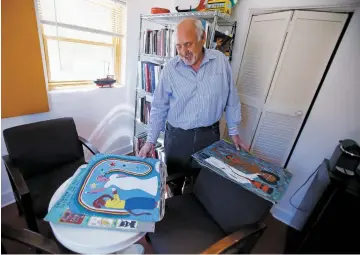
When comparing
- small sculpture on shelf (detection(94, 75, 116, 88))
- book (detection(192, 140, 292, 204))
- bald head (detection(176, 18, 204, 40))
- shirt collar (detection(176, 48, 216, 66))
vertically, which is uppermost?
bald head (detection(176, 18, 204, 40))

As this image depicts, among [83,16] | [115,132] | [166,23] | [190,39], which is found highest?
[166,23]

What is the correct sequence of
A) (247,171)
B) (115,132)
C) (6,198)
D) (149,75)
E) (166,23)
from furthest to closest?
(115,132), (166,23), (149,75), (6,198), (247,171)

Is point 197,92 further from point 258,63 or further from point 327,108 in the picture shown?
point 327,108

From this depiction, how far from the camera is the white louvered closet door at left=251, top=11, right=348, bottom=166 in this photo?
1.40 metres

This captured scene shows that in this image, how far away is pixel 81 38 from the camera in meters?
2.03

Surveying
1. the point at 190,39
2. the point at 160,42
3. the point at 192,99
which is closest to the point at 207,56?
the point at 190,39

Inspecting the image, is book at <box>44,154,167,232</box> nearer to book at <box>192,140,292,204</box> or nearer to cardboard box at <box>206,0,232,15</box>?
book at <box>192,140,292,204</box>

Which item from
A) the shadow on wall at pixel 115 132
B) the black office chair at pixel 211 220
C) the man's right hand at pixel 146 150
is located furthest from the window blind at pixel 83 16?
the black office chair at pixel 211 220

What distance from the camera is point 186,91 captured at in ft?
4.49

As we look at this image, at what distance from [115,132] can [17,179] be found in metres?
1.37

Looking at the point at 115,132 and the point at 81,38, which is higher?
the point at 81,38

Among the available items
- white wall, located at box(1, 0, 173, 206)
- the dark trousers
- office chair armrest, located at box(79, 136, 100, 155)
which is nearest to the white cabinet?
the dark trousers

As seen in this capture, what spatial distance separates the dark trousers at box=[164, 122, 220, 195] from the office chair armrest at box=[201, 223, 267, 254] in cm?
57

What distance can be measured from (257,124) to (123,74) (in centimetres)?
176
